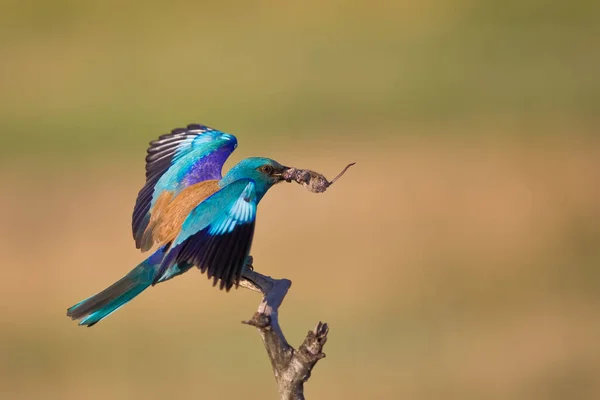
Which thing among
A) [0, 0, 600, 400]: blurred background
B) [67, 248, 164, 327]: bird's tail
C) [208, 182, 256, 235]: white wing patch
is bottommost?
[67, 248, 164, 327]: bird's tail

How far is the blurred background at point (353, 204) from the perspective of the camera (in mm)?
10617

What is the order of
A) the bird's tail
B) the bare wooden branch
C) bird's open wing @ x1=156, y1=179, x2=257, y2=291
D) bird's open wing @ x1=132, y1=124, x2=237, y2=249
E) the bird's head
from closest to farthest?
1. the bare wooden branch
2. bird's open wing @ x1=156, y1=179, x2=257, y2=291
3. the bird's tail
4. the bird's head
5. bird's open wing @ x1=132, y1=124, x2=237, y2=249

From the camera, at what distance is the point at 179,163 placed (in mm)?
6699

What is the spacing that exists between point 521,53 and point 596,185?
545 cm

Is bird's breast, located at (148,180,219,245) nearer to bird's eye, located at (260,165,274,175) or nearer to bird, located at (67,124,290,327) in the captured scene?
bird, located at (67,124,290,327)

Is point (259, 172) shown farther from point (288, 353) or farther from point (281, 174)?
point (288, 353)

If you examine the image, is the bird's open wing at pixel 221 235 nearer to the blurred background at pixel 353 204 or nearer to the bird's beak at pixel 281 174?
the bird's beak at pixel 281 174

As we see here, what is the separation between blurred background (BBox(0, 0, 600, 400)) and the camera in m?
10.6

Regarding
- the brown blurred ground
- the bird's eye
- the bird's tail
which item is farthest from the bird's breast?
the brown blurred ground

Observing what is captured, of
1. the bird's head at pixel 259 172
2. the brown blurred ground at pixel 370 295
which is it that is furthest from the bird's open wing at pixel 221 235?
the brown blurred ground at pixel 370 295

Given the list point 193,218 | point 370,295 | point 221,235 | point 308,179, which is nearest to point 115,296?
point 193,218

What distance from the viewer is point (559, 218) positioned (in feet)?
41.7

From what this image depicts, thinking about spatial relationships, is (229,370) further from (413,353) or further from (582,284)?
(582,284)

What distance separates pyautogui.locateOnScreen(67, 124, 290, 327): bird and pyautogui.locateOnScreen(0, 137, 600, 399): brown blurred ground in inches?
150
